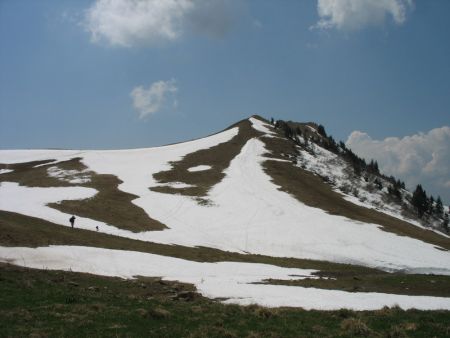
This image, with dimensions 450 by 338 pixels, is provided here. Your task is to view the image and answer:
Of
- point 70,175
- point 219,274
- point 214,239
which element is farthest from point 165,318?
point 70,175

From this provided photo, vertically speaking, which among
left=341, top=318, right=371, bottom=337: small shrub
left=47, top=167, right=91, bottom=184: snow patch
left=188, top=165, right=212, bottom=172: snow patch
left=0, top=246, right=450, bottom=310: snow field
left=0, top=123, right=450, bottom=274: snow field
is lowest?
left=0, top=246, right=450, bottom=310: snow field

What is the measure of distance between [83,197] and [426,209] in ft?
282

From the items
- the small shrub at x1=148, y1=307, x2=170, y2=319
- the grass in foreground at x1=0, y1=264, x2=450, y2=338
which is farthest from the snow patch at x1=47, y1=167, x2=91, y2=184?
the small shrub at x1=148, y1=307, x2=170, y2=319

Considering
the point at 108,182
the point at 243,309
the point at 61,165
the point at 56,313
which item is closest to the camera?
the point at 56,313

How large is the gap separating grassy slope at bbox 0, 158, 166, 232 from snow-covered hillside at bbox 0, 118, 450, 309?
1556mm

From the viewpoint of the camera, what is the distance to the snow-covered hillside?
27.8 meters

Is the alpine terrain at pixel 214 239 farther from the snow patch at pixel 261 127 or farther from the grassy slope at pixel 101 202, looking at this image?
the snow patch at pixel 261 127

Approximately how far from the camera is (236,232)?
56.5 metres

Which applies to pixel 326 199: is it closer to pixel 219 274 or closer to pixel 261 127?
pixel 219 274

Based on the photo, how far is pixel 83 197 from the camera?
212 feet

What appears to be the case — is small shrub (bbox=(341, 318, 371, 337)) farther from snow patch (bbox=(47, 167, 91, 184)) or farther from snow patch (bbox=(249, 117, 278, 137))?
snow patch (bbox=(249, 117, 278, 137))

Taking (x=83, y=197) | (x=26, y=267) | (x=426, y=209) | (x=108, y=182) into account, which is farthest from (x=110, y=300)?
(x=426, y=209)

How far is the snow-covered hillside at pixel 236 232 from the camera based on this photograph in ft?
91.4

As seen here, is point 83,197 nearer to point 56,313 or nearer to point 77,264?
point 77,264
